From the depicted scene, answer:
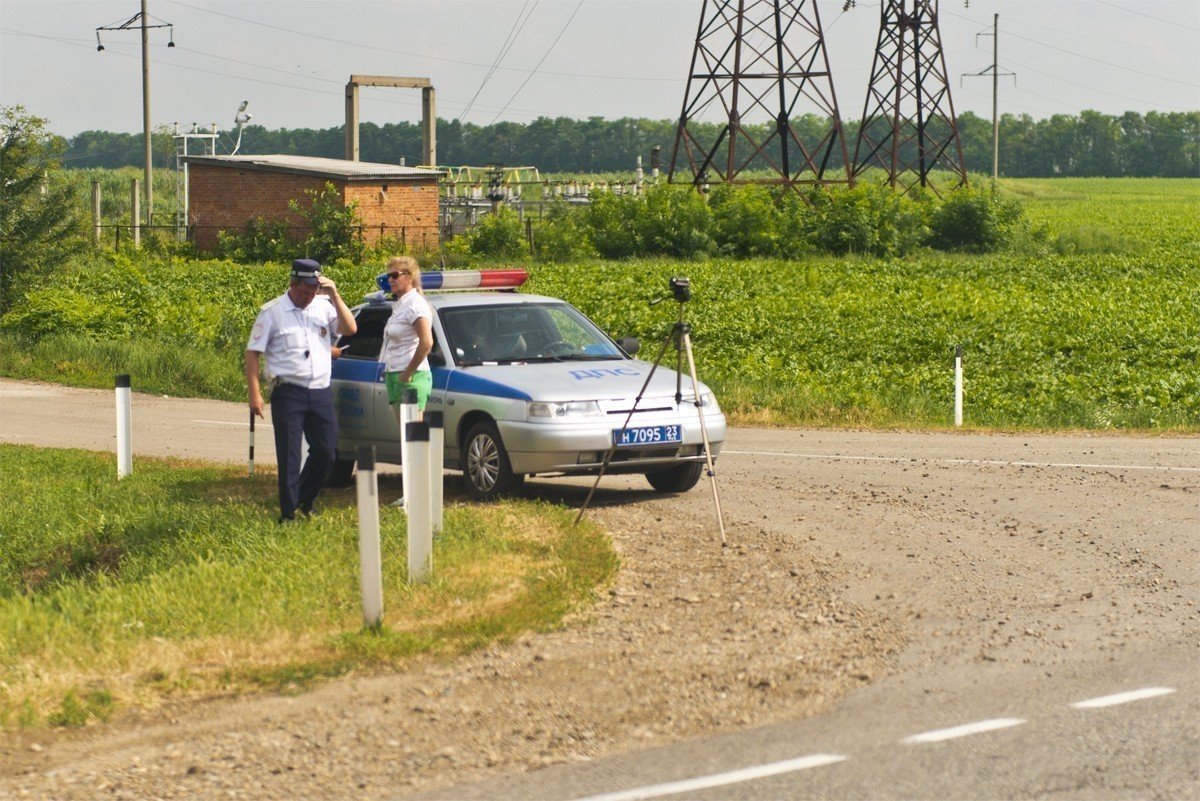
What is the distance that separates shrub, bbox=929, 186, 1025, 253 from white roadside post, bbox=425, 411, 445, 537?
43066 mm

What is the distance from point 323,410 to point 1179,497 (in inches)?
265

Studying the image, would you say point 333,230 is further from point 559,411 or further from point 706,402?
point 559,411

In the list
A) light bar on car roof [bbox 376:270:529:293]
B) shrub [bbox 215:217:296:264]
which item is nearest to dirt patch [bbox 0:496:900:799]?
light bar on car roof [bbox 376:270:529:293]

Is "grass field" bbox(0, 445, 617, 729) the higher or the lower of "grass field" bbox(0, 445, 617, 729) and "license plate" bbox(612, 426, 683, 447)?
the lower

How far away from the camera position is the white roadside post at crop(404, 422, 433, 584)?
30.1 ft

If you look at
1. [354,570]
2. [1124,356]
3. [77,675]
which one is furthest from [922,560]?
[1124,356]

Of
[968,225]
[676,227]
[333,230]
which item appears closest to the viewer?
[333,230]

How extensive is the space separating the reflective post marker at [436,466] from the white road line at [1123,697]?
445 cm

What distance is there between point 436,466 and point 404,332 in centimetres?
173

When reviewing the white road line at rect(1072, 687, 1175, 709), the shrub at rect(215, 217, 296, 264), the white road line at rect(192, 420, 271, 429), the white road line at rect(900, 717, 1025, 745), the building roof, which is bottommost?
the white road line at rect(192, 420, 271, 429)

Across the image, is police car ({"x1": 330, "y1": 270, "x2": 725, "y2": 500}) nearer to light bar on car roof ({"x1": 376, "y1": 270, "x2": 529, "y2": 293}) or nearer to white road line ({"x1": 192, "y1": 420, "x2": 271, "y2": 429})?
light bar on car roof ({"x1": 376, "y1": 270, "x2": 529, "y2": 293})

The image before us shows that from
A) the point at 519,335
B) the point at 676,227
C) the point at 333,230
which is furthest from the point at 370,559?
the point at 676,227

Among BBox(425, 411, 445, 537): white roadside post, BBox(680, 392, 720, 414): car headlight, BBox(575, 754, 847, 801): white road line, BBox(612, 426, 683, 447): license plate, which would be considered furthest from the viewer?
BBox(680, 392, 720, 414): car headlight

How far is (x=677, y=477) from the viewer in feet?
43.3
